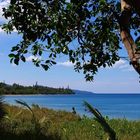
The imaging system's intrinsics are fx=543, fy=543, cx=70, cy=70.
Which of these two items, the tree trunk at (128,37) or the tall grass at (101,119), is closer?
the tall grass at (101,119)

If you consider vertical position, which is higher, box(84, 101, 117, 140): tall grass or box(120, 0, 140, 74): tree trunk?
box(120, 0, 140, 74): tree trunk

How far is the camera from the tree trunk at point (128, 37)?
9.01 m

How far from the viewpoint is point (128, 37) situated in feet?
30.0

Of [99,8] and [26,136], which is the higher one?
[99,8]

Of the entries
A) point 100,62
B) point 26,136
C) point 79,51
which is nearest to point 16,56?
point 100,62

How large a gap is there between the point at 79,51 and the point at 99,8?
1.15 metres

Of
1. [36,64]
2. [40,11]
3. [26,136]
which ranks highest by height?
[40,11]

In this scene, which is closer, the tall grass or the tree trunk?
the tall grass

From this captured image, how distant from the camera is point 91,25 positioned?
35.9 ft

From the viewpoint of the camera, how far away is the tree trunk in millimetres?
9008

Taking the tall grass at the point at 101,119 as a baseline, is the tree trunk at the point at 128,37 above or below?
above

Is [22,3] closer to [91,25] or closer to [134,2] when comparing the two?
[134,2]

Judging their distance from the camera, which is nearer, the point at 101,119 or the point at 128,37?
the point at 101,119

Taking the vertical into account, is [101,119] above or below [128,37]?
below
